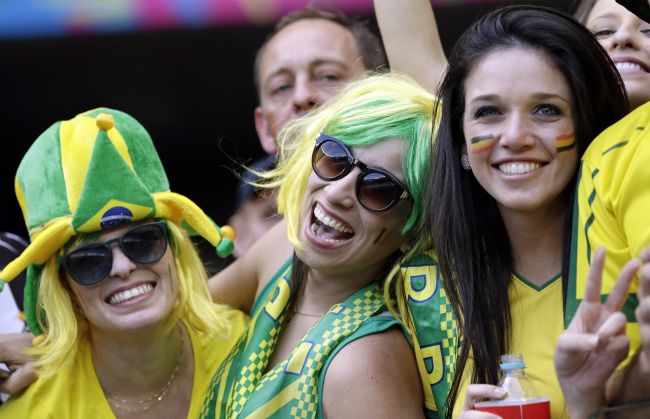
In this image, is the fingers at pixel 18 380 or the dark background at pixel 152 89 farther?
the dark background at pixel 152 89

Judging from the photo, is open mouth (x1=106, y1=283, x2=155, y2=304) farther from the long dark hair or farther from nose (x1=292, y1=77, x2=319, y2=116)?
nose (x1=292, y1=77, x2=319, y2=116)

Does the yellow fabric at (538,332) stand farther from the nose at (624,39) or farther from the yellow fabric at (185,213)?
the yellow fabric at (185,213)

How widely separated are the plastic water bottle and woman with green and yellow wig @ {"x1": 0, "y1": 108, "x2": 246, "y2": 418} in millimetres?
1203

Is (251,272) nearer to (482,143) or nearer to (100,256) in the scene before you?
(100,256)

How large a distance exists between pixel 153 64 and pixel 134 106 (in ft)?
0.85

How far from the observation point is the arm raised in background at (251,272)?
9.59 ft

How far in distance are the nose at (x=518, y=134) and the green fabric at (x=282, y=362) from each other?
0.63 metres

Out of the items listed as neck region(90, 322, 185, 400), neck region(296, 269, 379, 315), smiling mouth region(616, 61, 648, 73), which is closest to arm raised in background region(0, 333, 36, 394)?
neck region(90, 322, 185, 400)

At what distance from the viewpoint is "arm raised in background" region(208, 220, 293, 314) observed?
292 cm

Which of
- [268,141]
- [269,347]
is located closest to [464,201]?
[269,347]

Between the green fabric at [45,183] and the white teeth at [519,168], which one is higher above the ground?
the green fabric at [45,183]

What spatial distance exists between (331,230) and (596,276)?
97 centimetres

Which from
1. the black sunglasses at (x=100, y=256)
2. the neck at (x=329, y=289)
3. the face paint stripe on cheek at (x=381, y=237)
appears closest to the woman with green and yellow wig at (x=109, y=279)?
the black sunglasses at (x=100, y=256)

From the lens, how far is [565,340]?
1.52 m
